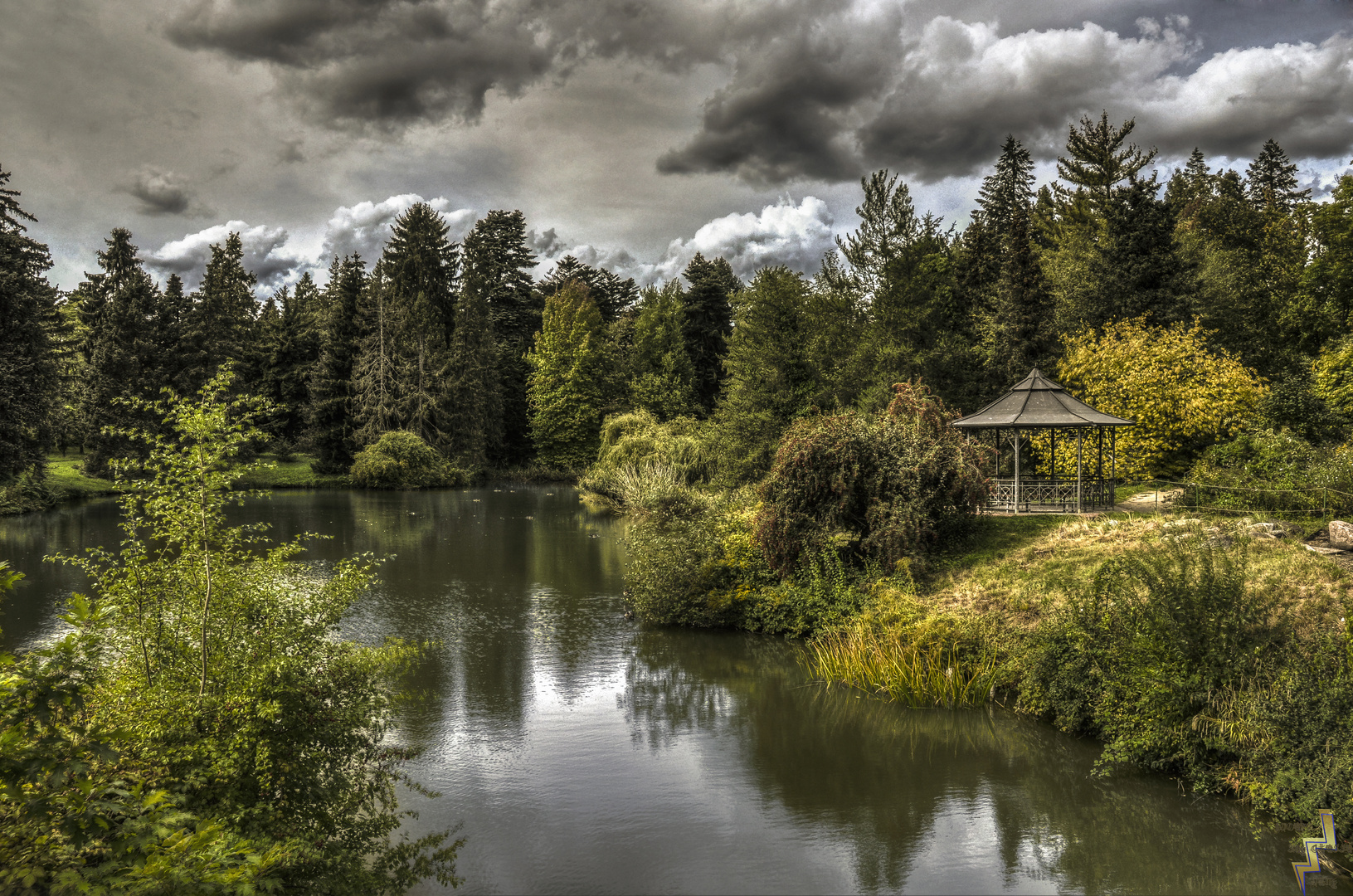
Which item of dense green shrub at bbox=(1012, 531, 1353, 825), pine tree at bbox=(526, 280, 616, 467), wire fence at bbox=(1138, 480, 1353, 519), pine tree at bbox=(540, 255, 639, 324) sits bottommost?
dense green shrub at bbox=(1012, 531, 1353, 825)

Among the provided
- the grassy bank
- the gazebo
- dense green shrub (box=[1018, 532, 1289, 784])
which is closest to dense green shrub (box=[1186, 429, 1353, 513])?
the grassy bank

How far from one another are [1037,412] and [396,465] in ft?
124

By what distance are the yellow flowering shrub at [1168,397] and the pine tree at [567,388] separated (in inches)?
1458

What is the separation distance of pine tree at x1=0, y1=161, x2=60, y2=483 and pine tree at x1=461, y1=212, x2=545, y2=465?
2592cm

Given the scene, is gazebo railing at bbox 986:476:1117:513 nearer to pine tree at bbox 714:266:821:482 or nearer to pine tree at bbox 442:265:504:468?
pine tree at bbox 714:266:821:482

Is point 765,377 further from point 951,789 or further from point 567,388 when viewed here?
point 951,789

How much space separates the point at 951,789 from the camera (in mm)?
9133

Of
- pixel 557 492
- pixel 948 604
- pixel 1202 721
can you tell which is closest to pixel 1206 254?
pixel 948 604

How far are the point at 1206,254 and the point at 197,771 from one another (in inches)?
1473

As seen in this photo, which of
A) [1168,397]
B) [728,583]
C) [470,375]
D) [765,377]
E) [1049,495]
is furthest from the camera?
[470,375]

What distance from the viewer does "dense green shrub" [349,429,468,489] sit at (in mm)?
46312

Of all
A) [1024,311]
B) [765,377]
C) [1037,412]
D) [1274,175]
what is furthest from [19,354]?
[1274,175]

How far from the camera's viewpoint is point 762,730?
11070 mm

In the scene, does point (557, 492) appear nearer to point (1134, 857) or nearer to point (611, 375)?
point (611, 375)
